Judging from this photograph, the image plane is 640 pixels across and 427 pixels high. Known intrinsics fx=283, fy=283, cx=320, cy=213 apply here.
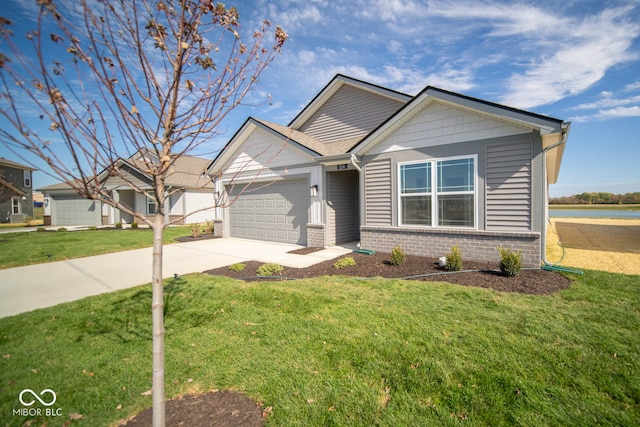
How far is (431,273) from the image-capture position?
6586 mm

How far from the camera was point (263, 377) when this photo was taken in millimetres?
2932

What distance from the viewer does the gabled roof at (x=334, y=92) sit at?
11180mm

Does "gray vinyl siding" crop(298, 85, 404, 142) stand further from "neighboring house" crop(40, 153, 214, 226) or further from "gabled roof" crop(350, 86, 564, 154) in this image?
"neighboring house" crop(40, 153, 214, 226)

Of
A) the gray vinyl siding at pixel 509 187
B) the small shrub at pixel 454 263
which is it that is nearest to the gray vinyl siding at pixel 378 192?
the small shrub at pixel 454 263

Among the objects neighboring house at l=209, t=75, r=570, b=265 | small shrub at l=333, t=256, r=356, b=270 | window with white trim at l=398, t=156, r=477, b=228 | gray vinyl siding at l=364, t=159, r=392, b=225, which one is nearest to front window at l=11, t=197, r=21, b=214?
neighboring house at l=209, t=75, r=570, b=265

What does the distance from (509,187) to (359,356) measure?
5.92 metres

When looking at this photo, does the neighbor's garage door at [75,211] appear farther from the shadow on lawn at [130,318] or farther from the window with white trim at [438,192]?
the window with white trim at [438,192]

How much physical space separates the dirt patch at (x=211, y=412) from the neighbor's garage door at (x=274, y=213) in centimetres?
880

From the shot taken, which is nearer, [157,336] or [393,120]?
[157,336]

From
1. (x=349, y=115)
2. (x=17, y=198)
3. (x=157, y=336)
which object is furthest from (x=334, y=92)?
(x=17, y=198)

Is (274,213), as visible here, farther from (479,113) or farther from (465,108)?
(479,113)

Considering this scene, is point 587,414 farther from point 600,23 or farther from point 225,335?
point 600,23

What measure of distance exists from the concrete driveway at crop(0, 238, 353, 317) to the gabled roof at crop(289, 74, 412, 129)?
20.4 feet

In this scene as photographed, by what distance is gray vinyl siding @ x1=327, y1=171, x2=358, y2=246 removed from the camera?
35.8ft
